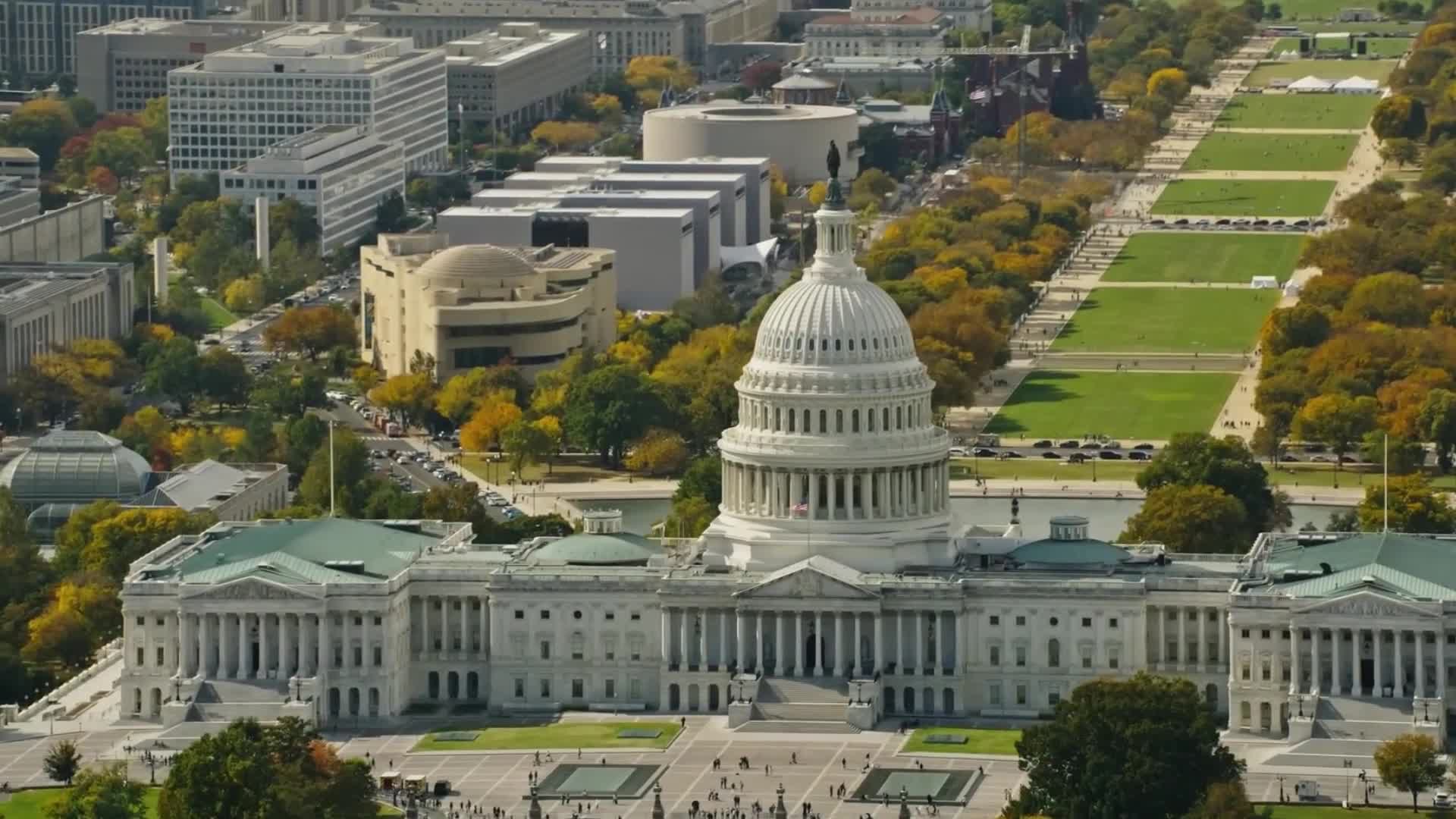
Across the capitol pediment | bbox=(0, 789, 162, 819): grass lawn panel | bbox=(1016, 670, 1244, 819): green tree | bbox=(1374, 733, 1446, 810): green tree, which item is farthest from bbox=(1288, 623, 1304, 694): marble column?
bbox=(0, 789, 162, 819): grass lawn panel

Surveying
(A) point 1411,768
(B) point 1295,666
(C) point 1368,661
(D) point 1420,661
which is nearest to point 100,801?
(A) point 1411,768

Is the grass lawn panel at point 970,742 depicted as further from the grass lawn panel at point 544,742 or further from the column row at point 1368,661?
the column row at point 1368,661

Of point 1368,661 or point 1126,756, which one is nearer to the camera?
point 1126,756

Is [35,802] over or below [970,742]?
over

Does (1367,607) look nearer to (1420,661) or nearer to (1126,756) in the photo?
(1420,661)

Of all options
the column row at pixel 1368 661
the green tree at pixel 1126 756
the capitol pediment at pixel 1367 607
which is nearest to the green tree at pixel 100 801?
the green tree at pixel 1126 756

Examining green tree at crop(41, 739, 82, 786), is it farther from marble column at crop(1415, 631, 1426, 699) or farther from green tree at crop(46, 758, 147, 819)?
marble column at crop(1415, 631, 1426, 699)
